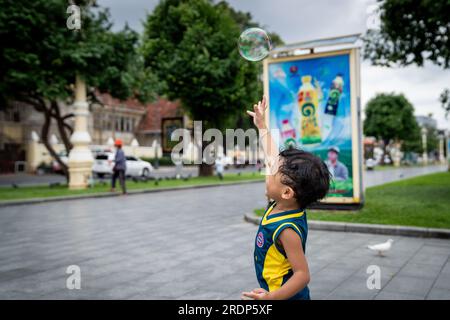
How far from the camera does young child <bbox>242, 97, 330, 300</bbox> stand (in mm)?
2066

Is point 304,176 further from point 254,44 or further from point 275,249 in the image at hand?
point 254,44

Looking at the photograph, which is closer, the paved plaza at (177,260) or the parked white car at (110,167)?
the paved plaza at (177,260)

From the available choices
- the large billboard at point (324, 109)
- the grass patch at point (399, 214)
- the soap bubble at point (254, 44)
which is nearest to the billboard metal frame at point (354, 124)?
the large billboard at point (324, 109)

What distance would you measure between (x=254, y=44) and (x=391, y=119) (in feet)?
237

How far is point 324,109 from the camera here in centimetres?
1084

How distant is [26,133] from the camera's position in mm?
39062

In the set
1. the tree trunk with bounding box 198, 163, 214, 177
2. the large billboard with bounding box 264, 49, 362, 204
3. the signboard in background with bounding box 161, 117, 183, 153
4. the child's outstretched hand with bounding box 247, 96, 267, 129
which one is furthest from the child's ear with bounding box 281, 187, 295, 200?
the signboard in background with bounding box 161, 117, 183, 153

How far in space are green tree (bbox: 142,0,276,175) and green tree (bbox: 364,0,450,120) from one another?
464 inches

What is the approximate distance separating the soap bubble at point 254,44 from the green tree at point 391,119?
71.3 meters

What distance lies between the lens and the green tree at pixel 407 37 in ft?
43.5

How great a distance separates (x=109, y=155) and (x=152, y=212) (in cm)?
1886

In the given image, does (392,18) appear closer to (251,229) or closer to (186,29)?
(251,229)

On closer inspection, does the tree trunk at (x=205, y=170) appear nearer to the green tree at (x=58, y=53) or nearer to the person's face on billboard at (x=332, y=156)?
the green tree at (x=58, y=53)
